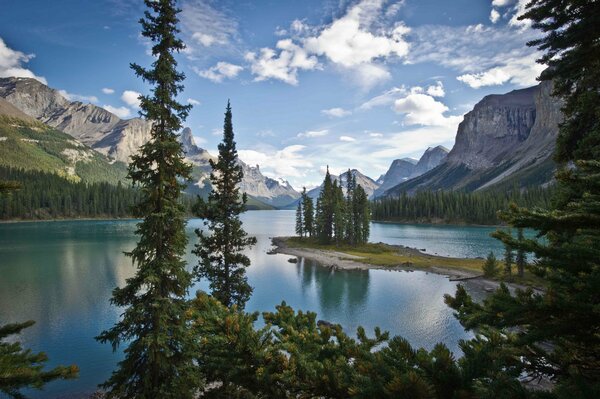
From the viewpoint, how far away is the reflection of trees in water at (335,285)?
48981mm

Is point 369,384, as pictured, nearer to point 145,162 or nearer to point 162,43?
point 145,162

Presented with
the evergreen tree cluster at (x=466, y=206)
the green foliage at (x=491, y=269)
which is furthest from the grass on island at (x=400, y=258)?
the evergreen tree cluster at (x=466, y=206)

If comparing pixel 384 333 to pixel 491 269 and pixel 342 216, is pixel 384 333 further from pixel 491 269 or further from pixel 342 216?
pixel 342 216

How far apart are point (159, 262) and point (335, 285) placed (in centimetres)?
4690

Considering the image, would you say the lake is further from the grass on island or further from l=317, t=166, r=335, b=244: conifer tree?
l=317, t=166, r=335, b=244: conifer tree

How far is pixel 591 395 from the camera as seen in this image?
9.10ft

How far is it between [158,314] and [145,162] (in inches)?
291

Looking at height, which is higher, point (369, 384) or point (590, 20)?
point (590, 20)

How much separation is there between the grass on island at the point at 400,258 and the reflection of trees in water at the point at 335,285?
11.1 metres

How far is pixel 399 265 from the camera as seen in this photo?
73688mm

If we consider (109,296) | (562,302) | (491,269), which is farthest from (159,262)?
(491,269)

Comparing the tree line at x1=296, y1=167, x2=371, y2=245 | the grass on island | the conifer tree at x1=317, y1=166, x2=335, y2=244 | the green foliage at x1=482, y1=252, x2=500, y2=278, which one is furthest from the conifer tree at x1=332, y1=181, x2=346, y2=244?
the green foliage at x1=482, y1=252, x2=500, y2=278

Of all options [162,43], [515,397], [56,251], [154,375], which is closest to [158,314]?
[154,375]

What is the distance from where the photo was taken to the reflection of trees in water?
1928 inches
